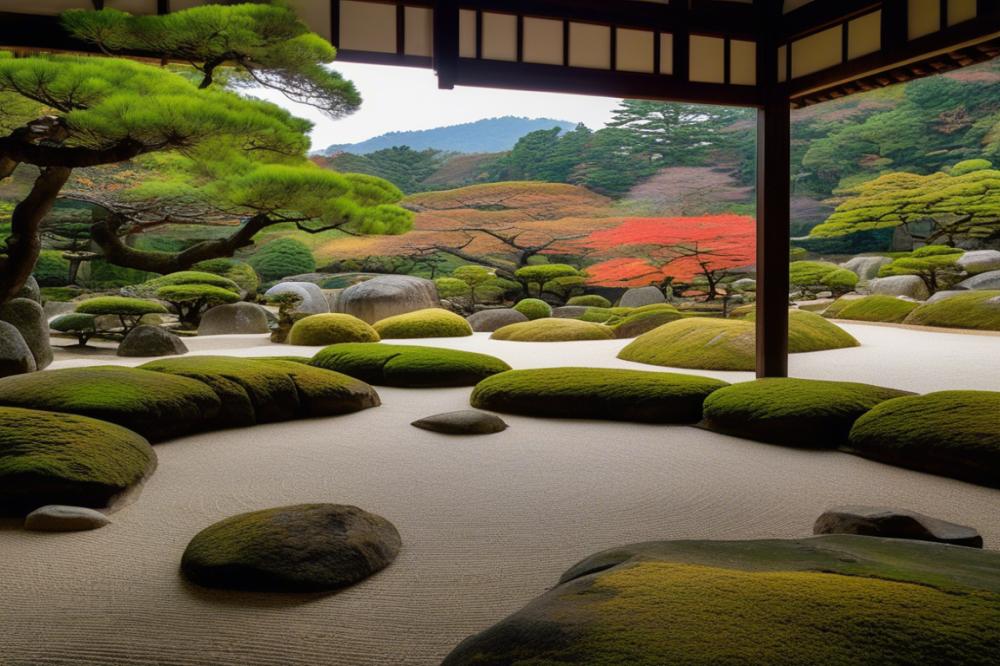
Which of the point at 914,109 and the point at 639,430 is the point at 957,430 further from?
the point at 914,109

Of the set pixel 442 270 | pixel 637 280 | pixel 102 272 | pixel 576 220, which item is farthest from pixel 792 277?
pixel 102 272

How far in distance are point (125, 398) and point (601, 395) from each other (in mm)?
2902

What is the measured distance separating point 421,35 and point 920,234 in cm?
1675

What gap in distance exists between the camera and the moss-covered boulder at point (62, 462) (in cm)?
269

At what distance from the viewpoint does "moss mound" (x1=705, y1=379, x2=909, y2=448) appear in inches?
155

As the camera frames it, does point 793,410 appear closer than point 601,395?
Yes

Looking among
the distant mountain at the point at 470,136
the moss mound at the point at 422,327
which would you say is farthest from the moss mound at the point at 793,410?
the distant mountain at the point at 470,136

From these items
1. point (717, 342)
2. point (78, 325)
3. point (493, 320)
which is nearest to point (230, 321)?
point (78, 325)

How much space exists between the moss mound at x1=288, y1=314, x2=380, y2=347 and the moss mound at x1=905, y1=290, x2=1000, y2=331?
26.1ft

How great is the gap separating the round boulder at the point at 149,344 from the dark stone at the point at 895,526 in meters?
7.60

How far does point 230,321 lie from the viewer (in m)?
11.4

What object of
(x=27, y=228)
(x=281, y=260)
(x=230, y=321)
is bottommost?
(x=230, y=321)

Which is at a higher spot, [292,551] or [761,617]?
[761,617]

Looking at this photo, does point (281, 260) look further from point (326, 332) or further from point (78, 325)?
point (326, 332)
